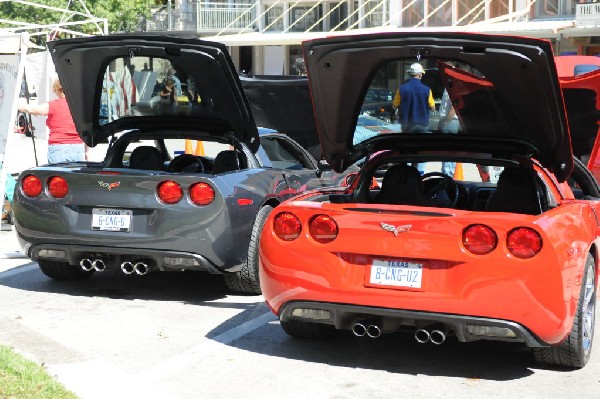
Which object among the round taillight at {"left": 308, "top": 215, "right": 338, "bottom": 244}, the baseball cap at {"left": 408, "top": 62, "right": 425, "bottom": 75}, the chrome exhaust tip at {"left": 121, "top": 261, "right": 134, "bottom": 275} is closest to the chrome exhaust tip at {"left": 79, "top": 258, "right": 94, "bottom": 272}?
the chrome exhaust tip at {"left": 121, "top": 261, "right": 134, "bottom": 275}

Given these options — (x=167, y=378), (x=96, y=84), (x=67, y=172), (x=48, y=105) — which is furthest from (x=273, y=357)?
(x=48, y=105)

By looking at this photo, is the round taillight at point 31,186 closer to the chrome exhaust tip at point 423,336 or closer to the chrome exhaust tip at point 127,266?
the chrome exhaust tip at point 127,266

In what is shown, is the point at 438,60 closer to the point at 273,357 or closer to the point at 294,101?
the point at 273,357

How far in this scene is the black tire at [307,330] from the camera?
22.9 feet

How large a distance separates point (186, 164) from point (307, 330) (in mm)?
2907

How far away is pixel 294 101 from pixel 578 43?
92.8 feet

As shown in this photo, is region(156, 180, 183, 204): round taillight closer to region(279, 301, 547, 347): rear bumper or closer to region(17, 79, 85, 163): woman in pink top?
region(279, 301, 547, 347): rear bumper

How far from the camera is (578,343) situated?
631cm

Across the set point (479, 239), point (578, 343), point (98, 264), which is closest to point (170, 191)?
point (98, 264)

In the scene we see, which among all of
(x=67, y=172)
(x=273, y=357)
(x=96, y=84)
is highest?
(x=96, y=84)

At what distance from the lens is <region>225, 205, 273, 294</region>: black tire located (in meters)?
8.47

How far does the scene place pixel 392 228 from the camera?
6.20 metres

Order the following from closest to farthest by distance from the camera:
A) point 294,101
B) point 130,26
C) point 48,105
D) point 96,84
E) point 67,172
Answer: point 67,172 → point 96,84 → point 294,101 → point 48,105 → point 130,26

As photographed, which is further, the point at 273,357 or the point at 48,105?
the point at 48,105
